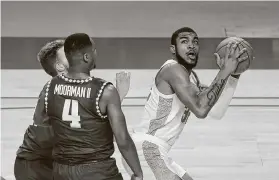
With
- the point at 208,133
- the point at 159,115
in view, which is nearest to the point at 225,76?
the point at 159,115

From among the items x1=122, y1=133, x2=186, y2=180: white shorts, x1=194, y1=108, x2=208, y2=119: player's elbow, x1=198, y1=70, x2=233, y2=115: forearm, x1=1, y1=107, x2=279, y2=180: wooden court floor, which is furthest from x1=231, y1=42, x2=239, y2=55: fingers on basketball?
x1=1, y1=107, x2=279, y2=180: wooden court floor

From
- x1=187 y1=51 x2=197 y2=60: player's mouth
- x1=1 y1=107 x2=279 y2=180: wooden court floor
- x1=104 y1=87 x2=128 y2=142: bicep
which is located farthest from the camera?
x1=1 y1=107 x2=279 y2=180: wooden court floor

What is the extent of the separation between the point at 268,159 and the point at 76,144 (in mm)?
3718

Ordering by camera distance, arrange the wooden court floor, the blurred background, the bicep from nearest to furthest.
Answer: the bicep → the wooden court floor → the blurred background

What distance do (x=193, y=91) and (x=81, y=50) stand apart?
98cm

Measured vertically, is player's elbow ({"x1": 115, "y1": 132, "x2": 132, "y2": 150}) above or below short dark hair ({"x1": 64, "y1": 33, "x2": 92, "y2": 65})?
below

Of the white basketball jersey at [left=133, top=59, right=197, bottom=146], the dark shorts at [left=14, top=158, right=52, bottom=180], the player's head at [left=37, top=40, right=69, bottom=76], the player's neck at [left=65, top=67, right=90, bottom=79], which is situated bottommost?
the dark shorts at [left=14, top=158, right=52, bottom=180]

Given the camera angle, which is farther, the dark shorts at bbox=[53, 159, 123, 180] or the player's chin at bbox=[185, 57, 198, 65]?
the player's chin at bbox=[185, 57, 198, 65]

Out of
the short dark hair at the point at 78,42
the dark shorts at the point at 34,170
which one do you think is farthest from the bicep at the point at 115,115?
the dark shorts at the point at 34,170

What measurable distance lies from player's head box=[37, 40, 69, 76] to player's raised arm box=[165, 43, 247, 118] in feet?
2.09

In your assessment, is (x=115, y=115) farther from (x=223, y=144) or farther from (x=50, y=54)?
(x=223, y=144)

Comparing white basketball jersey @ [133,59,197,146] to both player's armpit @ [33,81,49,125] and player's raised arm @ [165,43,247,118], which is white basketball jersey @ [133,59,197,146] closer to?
player's raised arm @ [165,43,247,118]

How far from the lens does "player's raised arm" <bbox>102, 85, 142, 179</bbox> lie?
3.52 metres

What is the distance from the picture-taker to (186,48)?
453 cm
